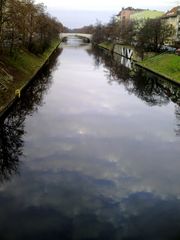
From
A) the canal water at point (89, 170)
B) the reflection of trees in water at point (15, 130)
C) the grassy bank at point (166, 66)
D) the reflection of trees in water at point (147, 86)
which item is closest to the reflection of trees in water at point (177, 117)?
the reflection of trees in water at point (147, 86)

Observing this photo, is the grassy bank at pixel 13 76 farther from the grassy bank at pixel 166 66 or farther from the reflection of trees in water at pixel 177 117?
the grassy bank at pixel 166 66

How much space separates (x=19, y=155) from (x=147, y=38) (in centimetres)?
6099

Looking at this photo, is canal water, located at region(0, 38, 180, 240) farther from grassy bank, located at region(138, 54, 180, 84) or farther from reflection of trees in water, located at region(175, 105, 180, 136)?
grassy bank, located at region(138, 54, 180, 84)

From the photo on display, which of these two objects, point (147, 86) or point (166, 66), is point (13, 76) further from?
point (166, 66)

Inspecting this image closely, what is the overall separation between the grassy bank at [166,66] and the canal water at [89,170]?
14.5 meters

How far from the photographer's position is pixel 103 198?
51.2ft

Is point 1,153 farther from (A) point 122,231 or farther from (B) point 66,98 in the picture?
(B) point 66,98

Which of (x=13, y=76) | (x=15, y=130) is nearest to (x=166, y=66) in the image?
(x=13, y=76)

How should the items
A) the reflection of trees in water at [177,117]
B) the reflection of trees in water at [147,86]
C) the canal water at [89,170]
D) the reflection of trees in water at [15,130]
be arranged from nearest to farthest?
the canal water at [89,170] < the reflection of trees in water at [15,130] < the reflection of trees in water at [177,117] < the reflection of trees in water at [147,86]

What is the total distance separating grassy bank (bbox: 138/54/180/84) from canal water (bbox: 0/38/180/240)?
47.4 ft

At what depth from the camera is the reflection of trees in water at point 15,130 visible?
735 inches

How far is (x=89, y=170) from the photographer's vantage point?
18578 mm

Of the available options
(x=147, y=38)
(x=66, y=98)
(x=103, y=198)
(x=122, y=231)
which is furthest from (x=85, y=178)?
(x=147, y=38)

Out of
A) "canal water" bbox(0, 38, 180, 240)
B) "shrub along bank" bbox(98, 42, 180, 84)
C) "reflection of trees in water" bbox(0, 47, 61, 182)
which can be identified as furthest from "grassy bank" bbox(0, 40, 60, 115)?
"shrub along bank" bbox(98, 42, 180, 84)
